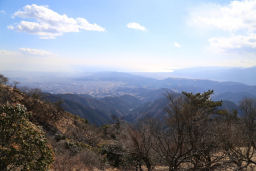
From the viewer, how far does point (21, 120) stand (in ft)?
15.4

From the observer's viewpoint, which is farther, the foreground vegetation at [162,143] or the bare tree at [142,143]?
the bare tree at [142,143]

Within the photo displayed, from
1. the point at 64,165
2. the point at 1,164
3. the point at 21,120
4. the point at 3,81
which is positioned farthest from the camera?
the point at 3,81

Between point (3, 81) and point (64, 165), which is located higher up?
point (3, 81)

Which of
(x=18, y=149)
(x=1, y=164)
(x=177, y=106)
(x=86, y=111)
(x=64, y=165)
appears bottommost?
(x=86, y=111)

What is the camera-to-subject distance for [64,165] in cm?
891

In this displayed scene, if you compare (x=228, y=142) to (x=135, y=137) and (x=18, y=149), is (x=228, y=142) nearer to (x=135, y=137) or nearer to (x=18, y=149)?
(x=135, y=137)

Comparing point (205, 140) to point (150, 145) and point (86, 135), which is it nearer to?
point (150, 145)

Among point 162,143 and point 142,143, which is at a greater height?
point 162,143

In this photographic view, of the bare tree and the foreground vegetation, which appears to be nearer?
the foreground vegetation

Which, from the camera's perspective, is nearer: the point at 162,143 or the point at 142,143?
the point at 162,143

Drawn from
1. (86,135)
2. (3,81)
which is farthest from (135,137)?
(3,81)

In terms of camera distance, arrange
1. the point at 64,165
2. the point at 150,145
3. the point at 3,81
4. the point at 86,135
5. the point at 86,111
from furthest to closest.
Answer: the point at 86,111 < the point at 3,81 < the point at 86,135 < the point at 150,145 < the point at 64,165

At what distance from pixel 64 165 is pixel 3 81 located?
2817 centimetres

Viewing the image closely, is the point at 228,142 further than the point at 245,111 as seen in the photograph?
No
